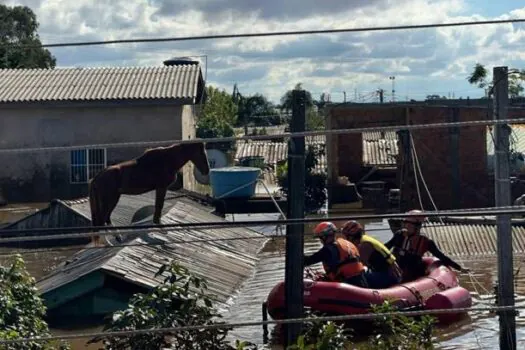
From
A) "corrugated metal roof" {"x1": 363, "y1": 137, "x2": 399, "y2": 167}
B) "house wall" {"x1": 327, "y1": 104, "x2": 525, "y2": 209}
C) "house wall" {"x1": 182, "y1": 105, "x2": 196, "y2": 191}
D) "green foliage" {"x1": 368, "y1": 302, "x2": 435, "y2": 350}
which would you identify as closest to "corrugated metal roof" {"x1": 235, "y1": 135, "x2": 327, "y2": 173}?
"corrugated metal roof" {"x1": 363, "y1": 137, "x2": 399, "y2": 167}

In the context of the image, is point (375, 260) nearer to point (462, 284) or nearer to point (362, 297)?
point (362, 297)

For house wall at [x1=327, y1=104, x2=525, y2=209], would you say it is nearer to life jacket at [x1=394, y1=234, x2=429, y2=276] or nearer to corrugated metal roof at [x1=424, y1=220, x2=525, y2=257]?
corrugated metal roof at [x1=424, y1=220, x2=525, y2=257]

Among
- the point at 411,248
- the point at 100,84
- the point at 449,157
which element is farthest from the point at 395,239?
the point at 100,84

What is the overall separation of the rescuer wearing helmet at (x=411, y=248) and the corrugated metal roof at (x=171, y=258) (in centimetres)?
255

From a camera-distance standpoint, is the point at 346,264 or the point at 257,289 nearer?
the point at 346,264

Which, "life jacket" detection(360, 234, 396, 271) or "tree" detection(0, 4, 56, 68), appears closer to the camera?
"life jacket" detection(360, 234, 396, 271)

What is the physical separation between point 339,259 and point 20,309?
5601 mm

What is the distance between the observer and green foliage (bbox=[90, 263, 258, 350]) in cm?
792

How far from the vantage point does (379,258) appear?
44.4 ft

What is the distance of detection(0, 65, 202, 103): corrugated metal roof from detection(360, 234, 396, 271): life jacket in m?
18.5

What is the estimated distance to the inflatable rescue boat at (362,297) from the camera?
1263 centimetres

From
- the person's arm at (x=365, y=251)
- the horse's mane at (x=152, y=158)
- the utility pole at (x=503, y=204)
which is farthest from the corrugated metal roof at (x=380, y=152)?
the utility pole at (x=503, y=204)

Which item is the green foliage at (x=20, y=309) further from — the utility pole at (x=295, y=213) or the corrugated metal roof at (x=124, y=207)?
the corrugated metal roof at (x=124, y=207)

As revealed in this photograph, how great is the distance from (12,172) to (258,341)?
21.5 m
